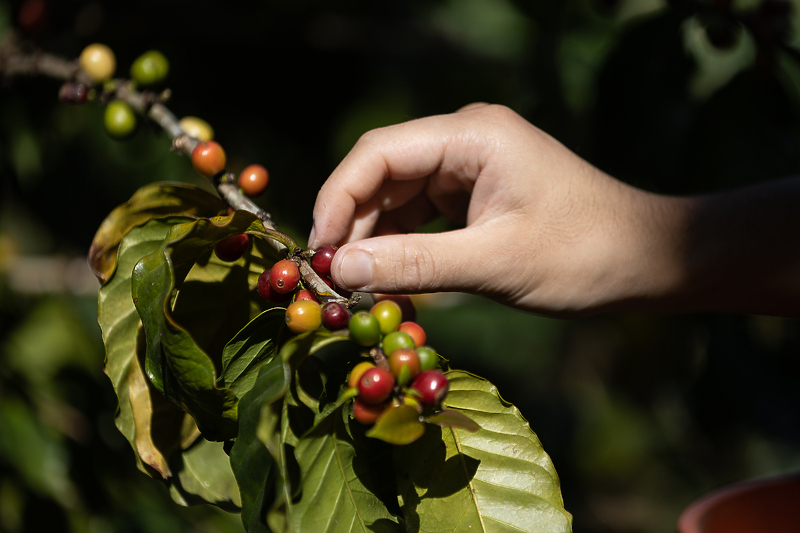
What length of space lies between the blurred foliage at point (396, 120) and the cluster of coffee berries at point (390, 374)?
1.50 m

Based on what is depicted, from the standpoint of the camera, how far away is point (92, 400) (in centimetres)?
205

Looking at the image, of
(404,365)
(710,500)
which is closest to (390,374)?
(404,365)

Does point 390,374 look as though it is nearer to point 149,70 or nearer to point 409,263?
point 409,263

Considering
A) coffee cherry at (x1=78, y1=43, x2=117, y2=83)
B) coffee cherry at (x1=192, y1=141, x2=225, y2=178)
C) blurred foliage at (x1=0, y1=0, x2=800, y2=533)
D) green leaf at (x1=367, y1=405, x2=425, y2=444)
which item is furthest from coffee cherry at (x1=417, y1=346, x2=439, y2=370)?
blurred foliage at (x1=0, y1=0, x2=800, y2=533)

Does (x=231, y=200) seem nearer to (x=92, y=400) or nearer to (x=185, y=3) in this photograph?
(x=92, y=400)

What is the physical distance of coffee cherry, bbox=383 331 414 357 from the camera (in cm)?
92

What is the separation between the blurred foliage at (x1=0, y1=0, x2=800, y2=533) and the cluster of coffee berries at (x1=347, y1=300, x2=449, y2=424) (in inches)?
59.1

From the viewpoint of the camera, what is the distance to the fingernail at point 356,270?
3.72 feet

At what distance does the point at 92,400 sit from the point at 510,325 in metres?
2.99

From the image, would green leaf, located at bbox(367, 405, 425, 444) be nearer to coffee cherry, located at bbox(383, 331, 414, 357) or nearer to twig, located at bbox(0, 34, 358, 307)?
coffee cherry, located at bbox(383, 331, 414, 357)

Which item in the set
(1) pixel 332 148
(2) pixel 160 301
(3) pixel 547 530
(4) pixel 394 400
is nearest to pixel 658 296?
Result: (3) pixel 547 530

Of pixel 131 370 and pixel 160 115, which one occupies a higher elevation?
pixel 160 115

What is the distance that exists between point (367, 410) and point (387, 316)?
167mm

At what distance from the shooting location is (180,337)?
2.75ft
